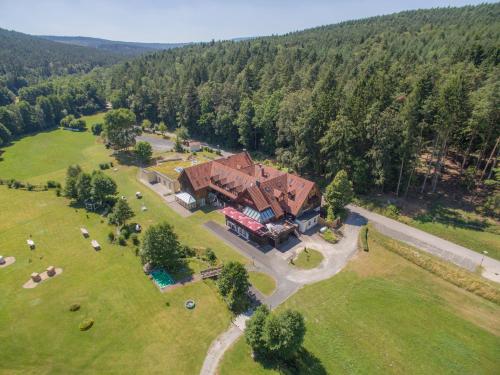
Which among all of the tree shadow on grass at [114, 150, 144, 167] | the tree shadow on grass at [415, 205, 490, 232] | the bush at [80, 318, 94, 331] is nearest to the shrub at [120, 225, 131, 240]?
the bush at [80, 318, 94, 331]

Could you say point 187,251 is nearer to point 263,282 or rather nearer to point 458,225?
point 263,282

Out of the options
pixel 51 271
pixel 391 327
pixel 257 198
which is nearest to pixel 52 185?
pixel 51 271

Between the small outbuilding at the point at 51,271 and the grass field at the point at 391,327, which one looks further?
the small outbuilding at the point at 51,271

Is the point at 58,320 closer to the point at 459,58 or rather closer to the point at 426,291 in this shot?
the point at 426,291

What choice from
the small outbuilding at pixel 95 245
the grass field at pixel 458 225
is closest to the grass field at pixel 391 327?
the grass field at pixel 458 225

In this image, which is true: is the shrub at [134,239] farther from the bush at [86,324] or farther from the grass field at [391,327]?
the grass field at [391,327]
